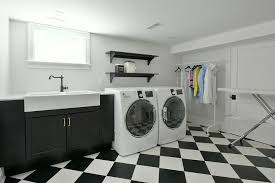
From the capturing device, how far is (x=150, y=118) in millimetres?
2389

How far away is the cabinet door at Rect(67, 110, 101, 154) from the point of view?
1986 millimetres

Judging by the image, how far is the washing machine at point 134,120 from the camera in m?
2.13

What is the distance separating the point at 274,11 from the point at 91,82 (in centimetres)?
282

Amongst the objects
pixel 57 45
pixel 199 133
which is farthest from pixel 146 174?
pixel 57 45

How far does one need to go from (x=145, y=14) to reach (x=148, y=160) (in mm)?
1896

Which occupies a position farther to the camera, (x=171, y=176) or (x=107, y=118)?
(x=107, y=118)

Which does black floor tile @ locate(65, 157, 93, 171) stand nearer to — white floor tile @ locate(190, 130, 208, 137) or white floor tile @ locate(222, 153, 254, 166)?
white floor tile @ locate(222, 153, 254, 166)

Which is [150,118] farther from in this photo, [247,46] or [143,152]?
[247,46]

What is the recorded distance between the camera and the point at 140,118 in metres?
2.33

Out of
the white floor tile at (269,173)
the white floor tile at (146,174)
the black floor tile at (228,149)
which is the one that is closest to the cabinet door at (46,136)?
the white floor tile at (146,174)

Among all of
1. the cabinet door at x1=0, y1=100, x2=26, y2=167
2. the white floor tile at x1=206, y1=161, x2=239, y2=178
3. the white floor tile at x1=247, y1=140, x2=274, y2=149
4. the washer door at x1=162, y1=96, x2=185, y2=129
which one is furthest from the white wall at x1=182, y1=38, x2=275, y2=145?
the cabinet door at x1=0, y1=100, x2=26, y2=167

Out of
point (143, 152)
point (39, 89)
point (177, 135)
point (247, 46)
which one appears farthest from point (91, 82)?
point (247, 46)

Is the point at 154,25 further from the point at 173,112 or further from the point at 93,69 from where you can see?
the point at 173,112

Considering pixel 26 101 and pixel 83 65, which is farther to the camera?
pixel 83 65
